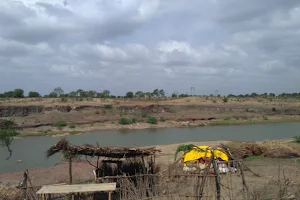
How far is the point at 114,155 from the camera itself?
1157 cm

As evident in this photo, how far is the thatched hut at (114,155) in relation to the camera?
10.9 m

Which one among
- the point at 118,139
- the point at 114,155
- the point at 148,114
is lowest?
the point at 118,139

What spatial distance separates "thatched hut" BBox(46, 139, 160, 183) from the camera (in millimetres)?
10914

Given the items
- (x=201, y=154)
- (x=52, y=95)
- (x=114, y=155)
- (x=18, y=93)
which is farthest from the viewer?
(x=52, y=95)

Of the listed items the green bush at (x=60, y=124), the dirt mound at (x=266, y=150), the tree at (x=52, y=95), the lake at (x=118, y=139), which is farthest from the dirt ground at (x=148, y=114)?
the dirt mound at (x=266, y=150)

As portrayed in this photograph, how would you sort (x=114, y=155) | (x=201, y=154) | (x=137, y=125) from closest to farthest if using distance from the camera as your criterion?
(x=114, y=155) → (x=201, y=154) → (x=137, y=125)

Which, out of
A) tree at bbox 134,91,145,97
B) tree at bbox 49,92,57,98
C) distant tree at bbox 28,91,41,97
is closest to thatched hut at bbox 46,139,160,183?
tree at bbox 49,92,57,98

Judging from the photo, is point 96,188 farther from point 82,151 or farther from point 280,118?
point 280,118

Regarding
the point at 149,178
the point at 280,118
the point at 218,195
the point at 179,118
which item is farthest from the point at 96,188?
the point at 280,118

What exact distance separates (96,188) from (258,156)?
11.0 meters

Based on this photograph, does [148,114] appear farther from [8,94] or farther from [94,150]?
[94,150]

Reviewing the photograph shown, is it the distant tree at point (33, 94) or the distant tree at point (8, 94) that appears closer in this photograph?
the distant tree at point (8, 94)

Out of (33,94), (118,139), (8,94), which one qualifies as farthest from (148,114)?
(8,94)

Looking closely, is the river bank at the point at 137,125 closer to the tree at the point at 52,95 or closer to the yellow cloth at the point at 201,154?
the yellow cloth at the point at 201,154
